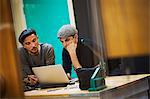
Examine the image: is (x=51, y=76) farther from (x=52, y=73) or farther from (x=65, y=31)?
(x=65, y=31)

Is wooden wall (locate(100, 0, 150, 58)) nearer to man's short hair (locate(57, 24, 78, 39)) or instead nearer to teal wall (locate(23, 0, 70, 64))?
teal wall (locate(23, 0, 70, 64))

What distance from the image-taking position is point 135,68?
0.54 metres

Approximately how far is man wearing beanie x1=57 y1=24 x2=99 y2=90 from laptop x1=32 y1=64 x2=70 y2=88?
0.12 ft

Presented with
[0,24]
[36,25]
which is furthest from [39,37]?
[0,24]

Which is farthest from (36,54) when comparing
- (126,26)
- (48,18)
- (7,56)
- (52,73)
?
(7,56)

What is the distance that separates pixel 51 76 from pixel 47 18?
34 centimetres

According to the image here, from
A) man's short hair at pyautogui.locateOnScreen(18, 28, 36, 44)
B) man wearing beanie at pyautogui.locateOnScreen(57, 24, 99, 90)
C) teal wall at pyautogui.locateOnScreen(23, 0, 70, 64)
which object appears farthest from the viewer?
man wearing beanie at pyautogui.locateOnScreen(57, 24, 99, 90)

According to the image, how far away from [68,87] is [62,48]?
0.17 m

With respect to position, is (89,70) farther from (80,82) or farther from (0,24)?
(0,24)

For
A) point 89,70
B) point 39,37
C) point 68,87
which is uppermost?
point 39,37

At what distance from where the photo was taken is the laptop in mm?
1108

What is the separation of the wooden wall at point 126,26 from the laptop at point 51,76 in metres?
0.71

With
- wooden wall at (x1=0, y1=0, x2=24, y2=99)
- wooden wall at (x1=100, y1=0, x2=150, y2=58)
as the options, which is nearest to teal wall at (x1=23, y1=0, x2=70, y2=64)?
wooden wall at (x1=100, y1=0, x2=150, y2=58)

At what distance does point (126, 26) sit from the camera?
1.26 feet
